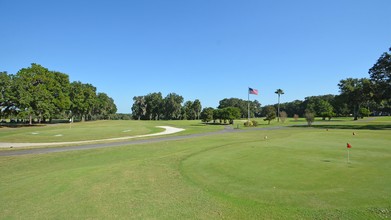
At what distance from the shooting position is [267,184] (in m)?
10.2

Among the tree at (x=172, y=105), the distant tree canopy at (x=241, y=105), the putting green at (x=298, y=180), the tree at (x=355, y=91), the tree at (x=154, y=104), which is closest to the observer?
the putting green at (x=298, y=180)

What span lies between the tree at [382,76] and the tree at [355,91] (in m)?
2.25

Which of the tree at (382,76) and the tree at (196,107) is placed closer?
the tree at (382,76)

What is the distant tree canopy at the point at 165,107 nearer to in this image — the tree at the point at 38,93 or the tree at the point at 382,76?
the tree at the point at 38,93

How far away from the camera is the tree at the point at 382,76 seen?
55125 millimetres

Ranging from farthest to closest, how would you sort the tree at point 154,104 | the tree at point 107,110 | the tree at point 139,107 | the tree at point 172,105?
the tree at point 139,107 → the tree at point 154,104 → the tree at point 107,110 → the tree at point 172,105

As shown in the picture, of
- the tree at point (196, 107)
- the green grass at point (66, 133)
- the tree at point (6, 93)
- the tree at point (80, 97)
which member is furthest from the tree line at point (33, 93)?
the tree at point (196, 107)

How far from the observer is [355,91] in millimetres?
82062

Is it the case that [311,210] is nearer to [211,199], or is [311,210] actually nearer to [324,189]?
[324,189]

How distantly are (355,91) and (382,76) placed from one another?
Answer: 27.2 meters

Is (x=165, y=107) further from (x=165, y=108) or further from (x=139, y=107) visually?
(x=139, y=107)

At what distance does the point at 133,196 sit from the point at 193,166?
18.4ft

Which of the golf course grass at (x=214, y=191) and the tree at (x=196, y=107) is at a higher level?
the tree at (x=196, y=107)

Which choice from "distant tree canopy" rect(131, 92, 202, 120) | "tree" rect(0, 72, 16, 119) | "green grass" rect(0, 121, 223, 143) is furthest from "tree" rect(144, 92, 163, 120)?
"green grass" rect(0, 121, 223, 143)
